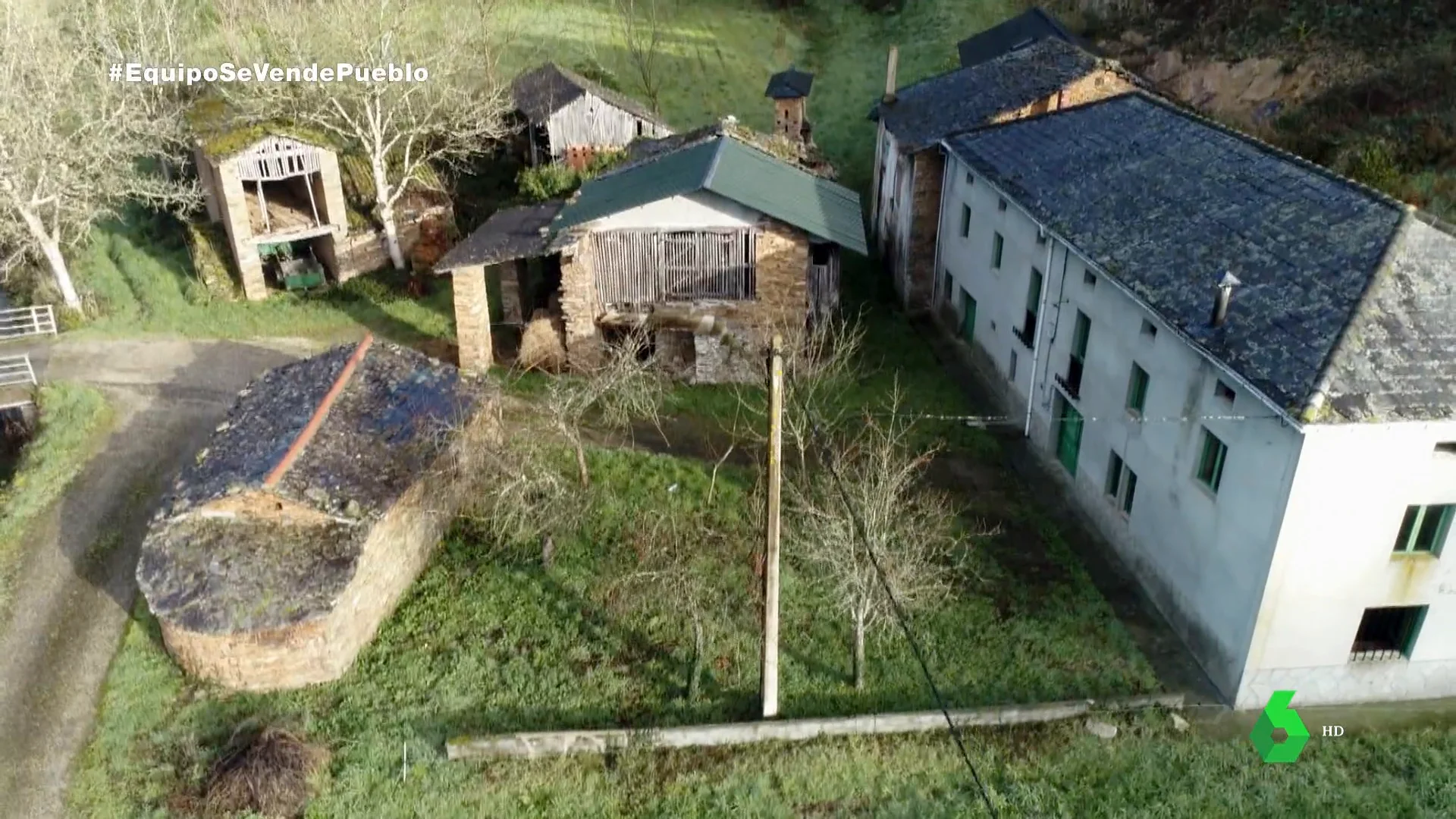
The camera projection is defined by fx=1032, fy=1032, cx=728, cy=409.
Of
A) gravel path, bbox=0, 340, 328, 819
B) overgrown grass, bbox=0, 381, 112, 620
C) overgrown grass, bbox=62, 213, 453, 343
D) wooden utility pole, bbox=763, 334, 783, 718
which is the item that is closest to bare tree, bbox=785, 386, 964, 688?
wooden utility pole, bbox=763, 334, 783, 718

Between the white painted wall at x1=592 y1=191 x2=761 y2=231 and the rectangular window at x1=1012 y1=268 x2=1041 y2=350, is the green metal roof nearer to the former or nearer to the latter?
the white painted wall at x1=592 y1=191 x2=761 y2=231

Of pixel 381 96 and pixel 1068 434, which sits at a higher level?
pixel 381 96

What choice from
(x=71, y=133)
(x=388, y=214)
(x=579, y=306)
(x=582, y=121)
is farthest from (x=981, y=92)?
(x=71, y=133)

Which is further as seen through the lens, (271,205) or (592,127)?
(592,127)

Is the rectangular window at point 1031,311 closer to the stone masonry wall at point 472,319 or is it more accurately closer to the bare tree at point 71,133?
the stone masonry wall at point 472,319

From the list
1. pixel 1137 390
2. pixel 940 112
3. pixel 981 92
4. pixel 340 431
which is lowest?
pixel 340 431

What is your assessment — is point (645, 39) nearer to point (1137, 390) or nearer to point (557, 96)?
→ point (557, 96)
